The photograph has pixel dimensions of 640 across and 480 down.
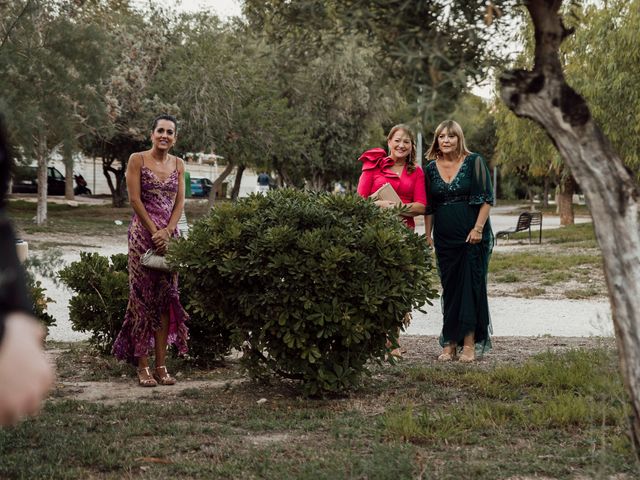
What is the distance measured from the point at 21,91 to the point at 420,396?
7861mm

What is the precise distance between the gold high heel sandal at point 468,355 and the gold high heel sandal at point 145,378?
2.82 metres

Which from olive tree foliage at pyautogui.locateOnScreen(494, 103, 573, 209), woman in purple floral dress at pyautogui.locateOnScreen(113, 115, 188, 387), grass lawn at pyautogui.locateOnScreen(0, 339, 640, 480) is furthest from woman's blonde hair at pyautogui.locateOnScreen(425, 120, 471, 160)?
olive tree foliage at pyautogui.locateOnScreen(494, 103, 573, 209)

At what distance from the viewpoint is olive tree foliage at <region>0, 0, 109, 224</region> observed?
1212cm

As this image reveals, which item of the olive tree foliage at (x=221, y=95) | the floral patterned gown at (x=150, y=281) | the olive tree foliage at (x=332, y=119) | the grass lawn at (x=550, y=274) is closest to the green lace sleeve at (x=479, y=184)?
the floral patterned gown at (x=150, y=281)

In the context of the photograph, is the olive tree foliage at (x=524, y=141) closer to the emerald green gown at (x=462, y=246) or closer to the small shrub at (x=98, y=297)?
the emerald green gown at (x=462, y=246)

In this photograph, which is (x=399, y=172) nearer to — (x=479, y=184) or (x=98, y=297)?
(x=479, y=184)

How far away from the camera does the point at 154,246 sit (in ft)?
24.5

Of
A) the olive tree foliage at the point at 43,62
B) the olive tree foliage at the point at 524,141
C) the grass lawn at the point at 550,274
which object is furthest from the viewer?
the olive tree foliage at the point at 524,141

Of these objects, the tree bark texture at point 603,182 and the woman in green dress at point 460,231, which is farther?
the woman in green dress at point 460,231

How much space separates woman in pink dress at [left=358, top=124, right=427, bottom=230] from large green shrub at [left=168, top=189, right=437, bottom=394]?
1.73 m

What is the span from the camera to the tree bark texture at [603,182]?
3818 mm

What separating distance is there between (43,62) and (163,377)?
8702 mm

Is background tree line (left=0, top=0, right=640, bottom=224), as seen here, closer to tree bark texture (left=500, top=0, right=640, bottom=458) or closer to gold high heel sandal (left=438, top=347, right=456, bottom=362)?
tree bark texture (left=500, top=0, right=640, bottom=458)

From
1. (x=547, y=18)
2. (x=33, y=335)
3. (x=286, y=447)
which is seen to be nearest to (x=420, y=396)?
(x=286, y=447)
